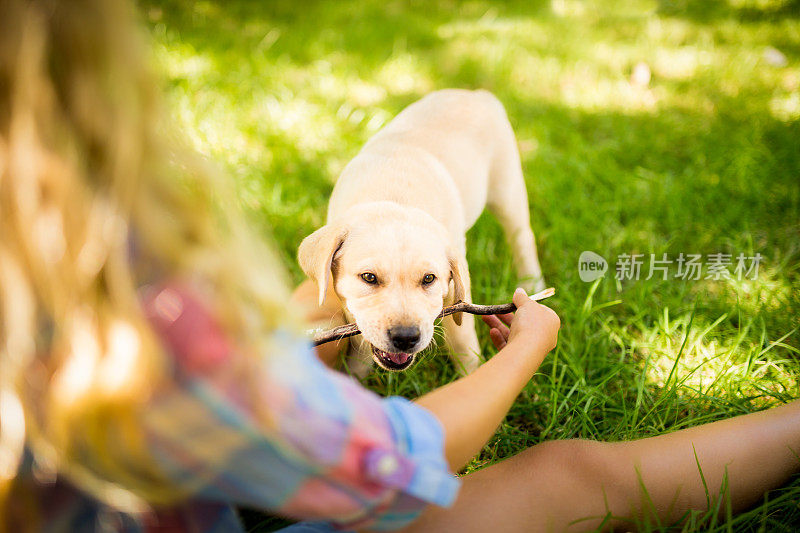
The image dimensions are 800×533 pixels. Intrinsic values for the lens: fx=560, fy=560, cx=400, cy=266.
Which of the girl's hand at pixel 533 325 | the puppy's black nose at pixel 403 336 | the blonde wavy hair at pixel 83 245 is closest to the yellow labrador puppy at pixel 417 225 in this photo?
the puppy's black nose at pixel 403 336

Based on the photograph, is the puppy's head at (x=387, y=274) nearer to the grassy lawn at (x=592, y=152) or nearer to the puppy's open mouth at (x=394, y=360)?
the puppy's open mouth at (x=394, y=360)

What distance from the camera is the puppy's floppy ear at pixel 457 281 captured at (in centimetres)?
230

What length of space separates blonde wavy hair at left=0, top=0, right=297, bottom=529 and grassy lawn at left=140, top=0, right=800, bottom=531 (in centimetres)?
111

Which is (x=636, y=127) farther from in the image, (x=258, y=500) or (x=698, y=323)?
(x=258, y=500)

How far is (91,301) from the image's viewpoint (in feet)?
2.77

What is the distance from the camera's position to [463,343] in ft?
8.04

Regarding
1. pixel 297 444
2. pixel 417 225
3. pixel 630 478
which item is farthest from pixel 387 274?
pixel 297 444

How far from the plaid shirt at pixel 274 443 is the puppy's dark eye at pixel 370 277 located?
3.77 ft

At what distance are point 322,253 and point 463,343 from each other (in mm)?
742

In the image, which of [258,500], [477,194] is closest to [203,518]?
[258,500]

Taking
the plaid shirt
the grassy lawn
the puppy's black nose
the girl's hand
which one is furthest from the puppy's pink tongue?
the plaid shirt

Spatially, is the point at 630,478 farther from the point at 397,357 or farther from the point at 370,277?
the point at 370,277

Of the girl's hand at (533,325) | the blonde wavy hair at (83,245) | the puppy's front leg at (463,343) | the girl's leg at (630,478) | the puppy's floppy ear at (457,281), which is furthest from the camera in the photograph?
the puppy's front leg at (463,343)

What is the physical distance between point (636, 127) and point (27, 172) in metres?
4.66
